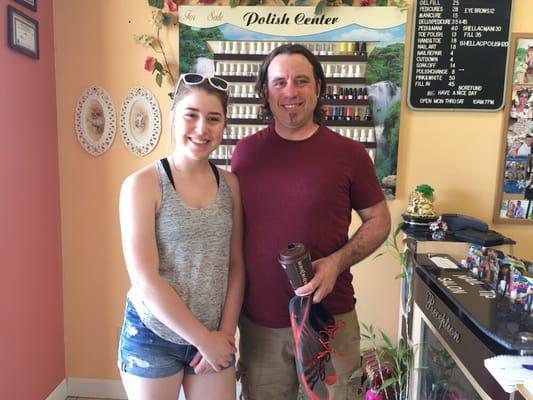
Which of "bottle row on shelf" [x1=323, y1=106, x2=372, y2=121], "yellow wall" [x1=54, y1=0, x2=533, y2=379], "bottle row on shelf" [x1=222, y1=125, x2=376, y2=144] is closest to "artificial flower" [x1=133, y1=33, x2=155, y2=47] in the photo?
"yellow wall" [x1=54, y1=0, x2=533, y2=379]

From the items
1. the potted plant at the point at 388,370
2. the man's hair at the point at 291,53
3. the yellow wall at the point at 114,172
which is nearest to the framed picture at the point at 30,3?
the yellow wall at the point at 114,172

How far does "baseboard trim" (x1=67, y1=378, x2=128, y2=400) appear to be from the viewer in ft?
7.43

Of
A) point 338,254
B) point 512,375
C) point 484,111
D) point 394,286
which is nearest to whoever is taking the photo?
point 512,375

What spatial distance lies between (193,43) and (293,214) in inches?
49.9

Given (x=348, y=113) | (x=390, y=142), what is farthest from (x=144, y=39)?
(x=390, y=142)

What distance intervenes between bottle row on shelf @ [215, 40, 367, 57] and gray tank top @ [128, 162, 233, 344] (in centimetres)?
115

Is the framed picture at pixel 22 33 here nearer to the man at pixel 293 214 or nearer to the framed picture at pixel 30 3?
the framed picture at pixel 30 3

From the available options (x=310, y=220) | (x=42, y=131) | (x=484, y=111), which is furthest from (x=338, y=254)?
(x=42, y=131)

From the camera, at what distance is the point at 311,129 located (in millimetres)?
1238

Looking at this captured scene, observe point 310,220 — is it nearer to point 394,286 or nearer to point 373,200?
point 373,200

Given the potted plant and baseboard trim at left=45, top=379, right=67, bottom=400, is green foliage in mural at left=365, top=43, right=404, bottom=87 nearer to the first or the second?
the potted plant

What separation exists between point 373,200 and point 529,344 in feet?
1.75

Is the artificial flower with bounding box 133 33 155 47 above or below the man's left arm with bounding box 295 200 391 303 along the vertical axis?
above

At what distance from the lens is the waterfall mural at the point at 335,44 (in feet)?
6.42
